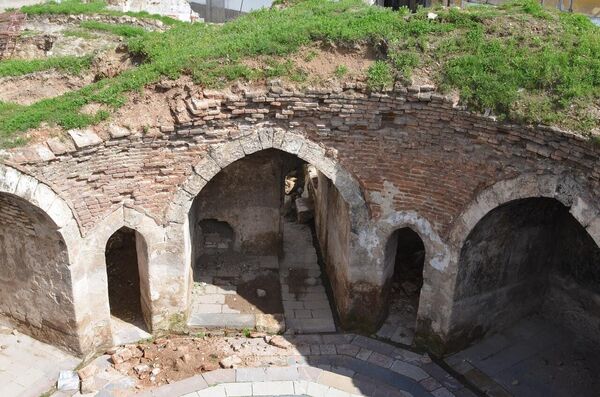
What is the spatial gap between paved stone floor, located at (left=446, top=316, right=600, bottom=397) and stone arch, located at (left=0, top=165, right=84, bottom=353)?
19.3 ft

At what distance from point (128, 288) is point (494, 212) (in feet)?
20.9

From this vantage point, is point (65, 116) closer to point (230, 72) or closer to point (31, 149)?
point (31, 149)

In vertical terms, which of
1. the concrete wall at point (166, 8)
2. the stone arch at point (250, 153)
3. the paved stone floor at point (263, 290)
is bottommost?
the paved stone floor at point (263, 290)

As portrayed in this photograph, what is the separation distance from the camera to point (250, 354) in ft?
31.0

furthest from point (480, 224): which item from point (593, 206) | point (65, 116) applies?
point (65, 116)

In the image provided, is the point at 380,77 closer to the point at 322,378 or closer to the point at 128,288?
the point at 322,378

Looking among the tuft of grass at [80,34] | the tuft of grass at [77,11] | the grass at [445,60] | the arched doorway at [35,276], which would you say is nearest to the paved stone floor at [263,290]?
the arched doorway at [35,276]

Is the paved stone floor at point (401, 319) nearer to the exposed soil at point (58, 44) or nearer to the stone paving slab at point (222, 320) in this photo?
the stone paving slab at point (222, 320)

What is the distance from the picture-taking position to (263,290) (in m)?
11.2

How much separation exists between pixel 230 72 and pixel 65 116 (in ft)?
8.03

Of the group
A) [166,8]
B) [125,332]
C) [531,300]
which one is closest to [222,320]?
[125,332]

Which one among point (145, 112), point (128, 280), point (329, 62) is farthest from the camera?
point (128, 280)

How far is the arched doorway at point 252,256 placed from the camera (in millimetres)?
10523

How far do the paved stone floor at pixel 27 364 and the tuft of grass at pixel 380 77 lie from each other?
6057 millimetres
